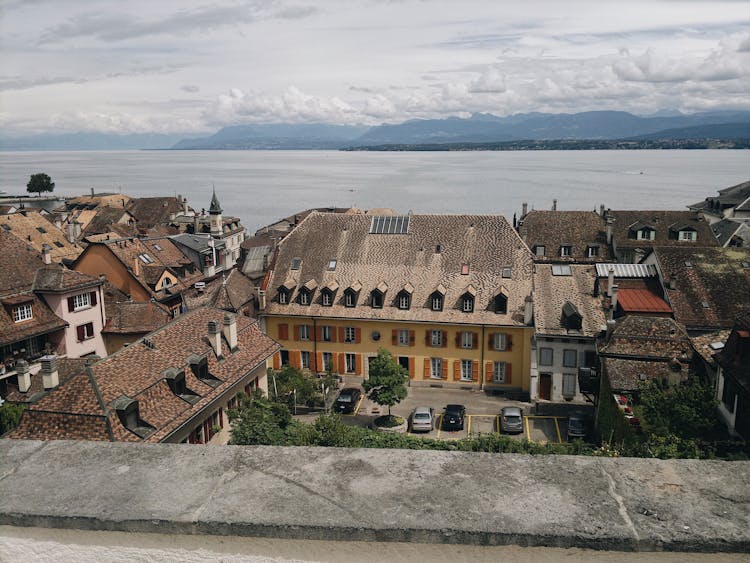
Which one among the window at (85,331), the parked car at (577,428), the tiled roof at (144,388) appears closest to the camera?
the tiled roof at (144,388)

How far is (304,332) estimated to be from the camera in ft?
149

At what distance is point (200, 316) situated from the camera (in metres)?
31.4

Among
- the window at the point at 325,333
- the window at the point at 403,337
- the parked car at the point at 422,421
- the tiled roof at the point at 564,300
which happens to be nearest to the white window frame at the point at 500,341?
the tiled roof at the point at 564,300

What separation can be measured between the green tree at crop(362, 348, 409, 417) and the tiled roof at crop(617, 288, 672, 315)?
14.8 meters

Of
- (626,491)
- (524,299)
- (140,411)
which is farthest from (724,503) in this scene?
(524,299)

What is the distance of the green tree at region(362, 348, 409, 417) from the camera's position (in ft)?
119

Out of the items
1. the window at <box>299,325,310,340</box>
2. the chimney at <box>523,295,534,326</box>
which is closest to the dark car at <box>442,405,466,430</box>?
the chimney at <box>523,295,534,326</box>

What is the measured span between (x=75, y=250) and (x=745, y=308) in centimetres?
5444

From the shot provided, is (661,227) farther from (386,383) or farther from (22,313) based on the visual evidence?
(22,313)

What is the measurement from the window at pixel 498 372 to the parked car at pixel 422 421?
7.57m

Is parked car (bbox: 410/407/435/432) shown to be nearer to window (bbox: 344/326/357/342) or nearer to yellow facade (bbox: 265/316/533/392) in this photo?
yellow facade (bbox: 265/316/533/392)

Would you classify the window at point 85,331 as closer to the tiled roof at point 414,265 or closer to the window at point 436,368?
the tiled roof at point 414,265

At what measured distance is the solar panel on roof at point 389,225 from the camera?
48.6 m

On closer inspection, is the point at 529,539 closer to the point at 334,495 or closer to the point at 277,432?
the point at 334,495
